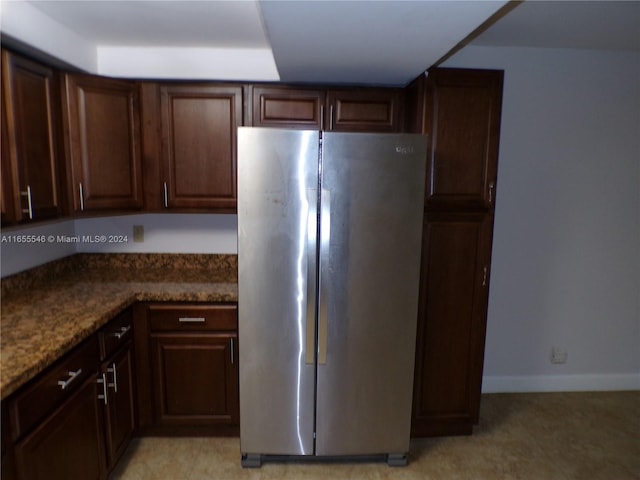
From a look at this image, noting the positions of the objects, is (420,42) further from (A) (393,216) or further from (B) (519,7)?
(A) (393,216)

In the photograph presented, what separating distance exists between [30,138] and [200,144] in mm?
818

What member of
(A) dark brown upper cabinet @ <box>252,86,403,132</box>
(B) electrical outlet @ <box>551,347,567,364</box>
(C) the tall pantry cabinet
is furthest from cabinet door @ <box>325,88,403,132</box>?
(B) electrical outlet @ <box>551,347,567,364</box>

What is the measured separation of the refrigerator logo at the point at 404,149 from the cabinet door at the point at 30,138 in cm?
160

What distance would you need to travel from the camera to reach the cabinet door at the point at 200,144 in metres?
2.30

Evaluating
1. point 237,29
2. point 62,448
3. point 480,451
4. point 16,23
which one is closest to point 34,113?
point 16,23

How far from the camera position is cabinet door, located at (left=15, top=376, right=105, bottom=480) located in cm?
134

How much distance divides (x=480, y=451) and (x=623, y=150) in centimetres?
215

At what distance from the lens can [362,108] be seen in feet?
7.79

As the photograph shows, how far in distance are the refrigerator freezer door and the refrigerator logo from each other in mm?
383

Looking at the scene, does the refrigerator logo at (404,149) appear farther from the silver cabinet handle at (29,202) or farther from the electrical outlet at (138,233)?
the electrical outlet at (138,233)

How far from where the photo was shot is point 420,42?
1.70m

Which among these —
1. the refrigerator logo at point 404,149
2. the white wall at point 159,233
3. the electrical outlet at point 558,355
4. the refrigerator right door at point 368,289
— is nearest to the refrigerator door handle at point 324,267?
the refrigerator right door at point 368,289

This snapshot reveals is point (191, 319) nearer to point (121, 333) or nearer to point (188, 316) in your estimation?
point (188, 316)

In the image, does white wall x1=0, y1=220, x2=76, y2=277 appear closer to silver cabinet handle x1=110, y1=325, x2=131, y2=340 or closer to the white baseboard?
silver cabinet handle x1=110, y1=325, x2=131, y2=340
